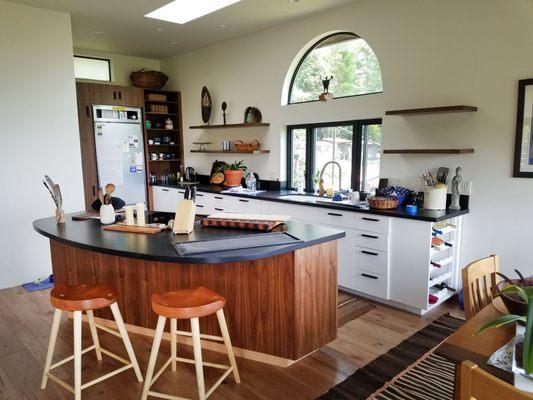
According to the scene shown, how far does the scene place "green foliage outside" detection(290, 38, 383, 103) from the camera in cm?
399

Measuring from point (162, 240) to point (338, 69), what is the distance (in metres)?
2.90

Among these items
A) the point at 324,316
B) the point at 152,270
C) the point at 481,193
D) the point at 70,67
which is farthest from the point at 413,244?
the point at 70,67

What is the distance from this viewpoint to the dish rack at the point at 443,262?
3273 mm

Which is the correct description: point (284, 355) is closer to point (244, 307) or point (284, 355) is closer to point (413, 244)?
point (244, 307)

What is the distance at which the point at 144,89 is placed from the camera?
19.2 ft

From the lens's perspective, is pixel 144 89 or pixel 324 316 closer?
pixel 324 316

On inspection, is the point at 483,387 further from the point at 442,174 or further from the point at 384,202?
the point at 442,174

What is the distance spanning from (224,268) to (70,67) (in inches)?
123

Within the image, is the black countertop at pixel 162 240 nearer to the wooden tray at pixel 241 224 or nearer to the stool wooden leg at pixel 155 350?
the wooden tray at pixel 241 224

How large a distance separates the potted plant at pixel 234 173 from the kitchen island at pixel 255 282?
2584 millimetres

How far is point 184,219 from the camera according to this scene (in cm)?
247

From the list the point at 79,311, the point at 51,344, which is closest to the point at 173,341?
the point at 79,311

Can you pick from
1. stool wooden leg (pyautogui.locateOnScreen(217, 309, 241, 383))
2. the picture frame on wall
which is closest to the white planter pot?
stool wooden leg (pyautogui.locateOnScreen(217, 309, 241, 383))

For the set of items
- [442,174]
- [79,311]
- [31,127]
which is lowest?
[79,311]
